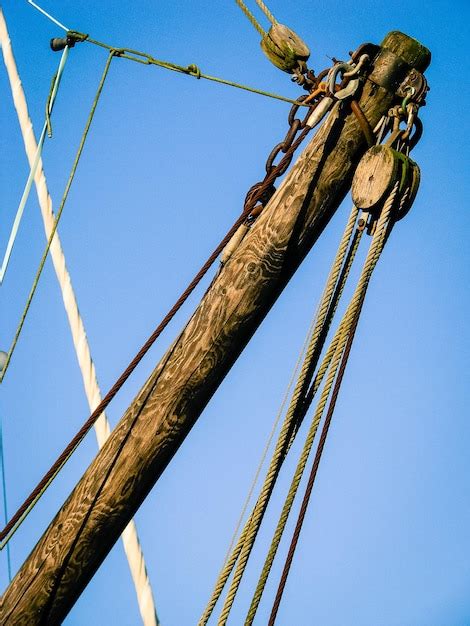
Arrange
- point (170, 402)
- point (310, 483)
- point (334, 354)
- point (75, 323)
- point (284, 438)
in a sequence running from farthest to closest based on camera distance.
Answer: point (75, 323), point (310, 483), point (334, 354), point (284, 438), point (170, 402)

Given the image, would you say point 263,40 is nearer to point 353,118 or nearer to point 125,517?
point 353,118

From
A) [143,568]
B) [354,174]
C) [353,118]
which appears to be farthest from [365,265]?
[143,568]

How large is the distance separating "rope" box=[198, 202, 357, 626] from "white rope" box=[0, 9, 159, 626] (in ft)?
1.75

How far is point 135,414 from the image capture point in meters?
3.35

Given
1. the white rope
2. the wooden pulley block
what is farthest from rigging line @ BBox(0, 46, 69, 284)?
the wooden pulley block

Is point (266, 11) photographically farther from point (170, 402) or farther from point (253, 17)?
point (170, 402)

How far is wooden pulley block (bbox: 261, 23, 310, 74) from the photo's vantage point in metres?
3.83

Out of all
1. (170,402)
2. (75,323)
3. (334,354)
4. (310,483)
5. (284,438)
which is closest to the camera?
(170,402)

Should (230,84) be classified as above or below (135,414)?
above

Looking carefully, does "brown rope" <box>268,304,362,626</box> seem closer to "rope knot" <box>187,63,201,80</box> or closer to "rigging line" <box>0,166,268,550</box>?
"rigging line" <box>0,166,268,550</box>

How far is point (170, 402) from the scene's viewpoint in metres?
3.30

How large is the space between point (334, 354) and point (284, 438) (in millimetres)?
439

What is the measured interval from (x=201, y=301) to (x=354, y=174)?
871 mm

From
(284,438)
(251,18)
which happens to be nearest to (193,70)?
(251,18)
